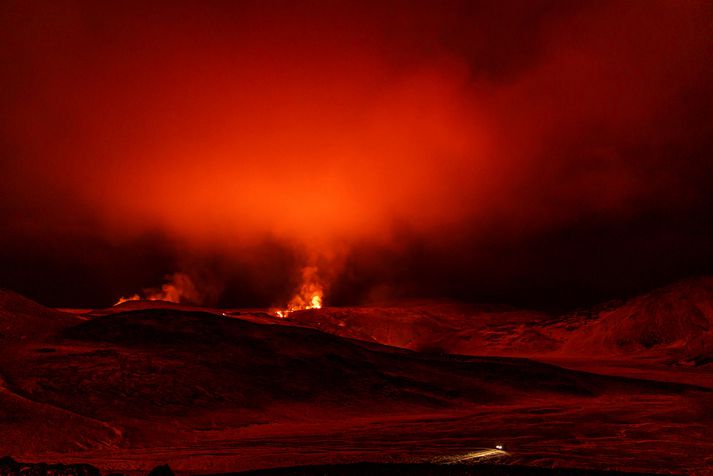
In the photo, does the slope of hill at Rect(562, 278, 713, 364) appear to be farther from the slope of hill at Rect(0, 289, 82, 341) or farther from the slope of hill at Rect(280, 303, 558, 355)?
the slope of hill at Rect(0, 289, 82, 341)

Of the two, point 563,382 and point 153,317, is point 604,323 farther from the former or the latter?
point 153,317

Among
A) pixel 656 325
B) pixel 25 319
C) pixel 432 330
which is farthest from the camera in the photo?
pixel 432 330

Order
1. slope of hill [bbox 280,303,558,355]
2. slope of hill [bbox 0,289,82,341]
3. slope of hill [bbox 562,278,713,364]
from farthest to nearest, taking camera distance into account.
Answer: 1. slope of hill [bbox 280,303,558,355]
2. slope of hill [bbox 562,278,713,364]
3. slope of hill [bbox 0,289,82,341]

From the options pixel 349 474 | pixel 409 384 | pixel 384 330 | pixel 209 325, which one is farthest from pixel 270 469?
pixel 384 330

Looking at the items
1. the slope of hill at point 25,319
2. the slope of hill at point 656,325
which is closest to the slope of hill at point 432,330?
the slope of hill at point 656,325

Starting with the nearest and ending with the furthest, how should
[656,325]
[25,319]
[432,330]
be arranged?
[25,319] < [656,325] < [432,330]

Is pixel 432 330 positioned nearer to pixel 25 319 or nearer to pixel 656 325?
pixel 656 325

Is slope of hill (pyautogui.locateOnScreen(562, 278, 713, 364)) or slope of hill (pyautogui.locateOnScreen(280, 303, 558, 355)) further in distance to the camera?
slope of hill (pyautogui.locateOnScreen(280, 303, 558, 355))

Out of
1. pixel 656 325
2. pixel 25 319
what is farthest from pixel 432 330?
pixel 25 319

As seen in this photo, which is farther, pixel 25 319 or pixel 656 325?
pixel 656 325

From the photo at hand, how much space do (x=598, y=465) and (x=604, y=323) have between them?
89.9 m

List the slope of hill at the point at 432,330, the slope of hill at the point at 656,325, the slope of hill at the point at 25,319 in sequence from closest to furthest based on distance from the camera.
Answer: the slope of hill at the point at 25,319
the slope of hill at the point at 656,325
the slope of hill at the point at 432,330

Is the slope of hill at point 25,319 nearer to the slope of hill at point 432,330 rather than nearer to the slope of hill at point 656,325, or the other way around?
the slope of hill at point 432,330

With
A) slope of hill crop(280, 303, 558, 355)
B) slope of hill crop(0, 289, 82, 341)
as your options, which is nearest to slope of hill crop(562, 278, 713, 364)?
slope of hill crop(280, 303, 558, 355)
